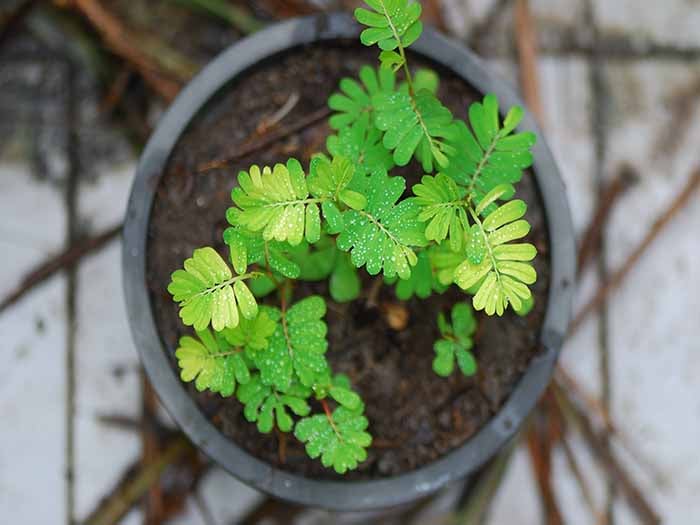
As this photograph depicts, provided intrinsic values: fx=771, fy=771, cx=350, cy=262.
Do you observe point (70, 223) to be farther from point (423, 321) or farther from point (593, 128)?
point (593, 128)

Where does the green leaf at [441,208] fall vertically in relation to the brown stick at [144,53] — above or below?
above

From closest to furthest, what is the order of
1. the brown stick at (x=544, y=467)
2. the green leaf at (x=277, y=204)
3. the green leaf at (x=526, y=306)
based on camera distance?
the green leaf at (x=277, y=204) < the green leaf at (x=526, y=306) < the brown stick at (x=544, y=467)

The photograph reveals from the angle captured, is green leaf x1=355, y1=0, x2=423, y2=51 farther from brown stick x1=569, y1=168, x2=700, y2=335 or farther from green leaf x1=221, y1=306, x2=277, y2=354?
brown stick x1=569, y1=168, x2=700, y2=335

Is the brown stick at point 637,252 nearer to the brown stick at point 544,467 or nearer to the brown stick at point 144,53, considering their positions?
the brown stick at point 544,467

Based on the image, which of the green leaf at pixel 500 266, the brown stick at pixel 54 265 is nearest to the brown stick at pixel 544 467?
the green leaf at pixel 500 266

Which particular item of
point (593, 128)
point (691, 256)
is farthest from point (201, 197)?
point (691, 256)

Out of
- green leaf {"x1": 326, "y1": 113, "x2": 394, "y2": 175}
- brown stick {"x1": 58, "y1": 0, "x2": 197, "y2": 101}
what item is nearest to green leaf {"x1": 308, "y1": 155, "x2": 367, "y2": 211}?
green leaf {"x1": 326, "y1": 113, "x2": 394, "y2": 175}
